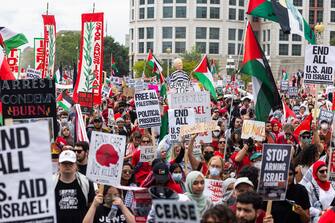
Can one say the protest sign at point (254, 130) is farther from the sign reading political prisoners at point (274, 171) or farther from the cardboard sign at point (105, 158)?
A: the cardboard sign at point (105, 158)

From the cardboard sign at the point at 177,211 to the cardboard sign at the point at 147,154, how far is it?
5.81 meters

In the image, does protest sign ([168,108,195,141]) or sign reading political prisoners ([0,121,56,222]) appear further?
protest sign ([168,108,195,141])

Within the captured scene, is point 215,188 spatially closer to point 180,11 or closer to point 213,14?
point 180,11

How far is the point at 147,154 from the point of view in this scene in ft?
34.0

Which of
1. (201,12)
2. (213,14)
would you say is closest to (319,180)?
(201,12)

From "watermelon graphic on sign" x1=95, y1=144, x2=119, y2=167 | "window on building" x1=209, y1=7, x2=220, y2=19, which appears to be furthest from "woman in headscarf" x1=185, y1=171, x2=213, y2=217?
"window on building" x1=209, y1=7, x2=220, y2=19

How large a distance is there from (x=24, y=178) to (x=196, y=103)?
687 centimetres

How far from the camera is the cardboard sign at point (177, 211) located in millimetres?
4293

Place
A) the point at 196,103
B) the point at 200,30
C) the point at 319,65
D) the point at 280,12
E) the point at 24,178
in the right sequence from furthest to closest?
the point at 200,30, the point at 280,12, the point at 319,65, the point at 196,103, the point at 24,178

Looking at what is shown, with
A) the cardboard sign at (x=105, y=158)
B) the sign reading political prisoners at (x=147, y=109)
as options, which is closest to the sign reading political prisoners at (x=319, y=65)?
the sign reading political prisoners at (x=147, y=109)

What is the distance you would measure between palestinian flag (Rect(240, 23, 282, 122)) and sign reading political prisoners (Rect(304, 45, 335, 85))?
923 mm

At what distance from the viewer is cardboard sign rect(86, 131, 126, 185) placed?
6.80 meters

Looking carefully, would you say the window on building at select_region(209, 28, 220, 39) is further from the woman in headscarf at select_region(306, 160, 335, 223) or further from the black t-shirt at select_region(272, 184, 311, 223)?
the black t-shirt at select_region(272, 184, 311, 223)

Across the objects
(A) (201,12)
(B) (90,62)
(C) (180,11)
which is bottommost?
(B) (90,62)
